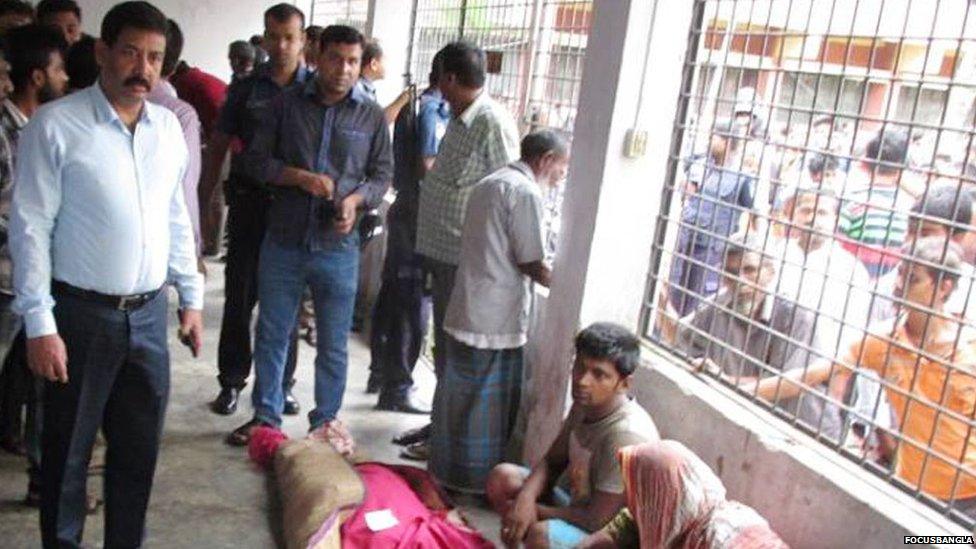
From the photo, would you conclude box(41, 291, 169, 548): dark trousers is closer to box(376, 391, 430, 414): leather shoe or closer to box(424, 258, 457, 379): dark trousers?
box(424, 258, 457, 379): dark trousers

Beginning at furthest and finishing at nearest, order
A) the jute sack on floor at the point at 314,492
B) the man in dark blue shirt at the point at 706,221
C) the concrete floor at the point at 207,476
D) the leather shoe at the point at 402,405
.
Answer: the leather shoe at the point at 402,405, the man in dark blue shirt at the point at 706,221, the concrete floor at the point at 207,476, the jute sack on floor at the point at 314,492

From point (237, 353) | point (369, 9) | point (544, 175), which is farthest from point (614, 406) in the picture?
point (369, 9)

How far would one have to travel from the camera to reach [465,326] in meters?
3.61

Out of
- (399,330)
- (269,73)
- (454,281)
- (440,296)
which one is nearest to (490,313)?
(454,281)

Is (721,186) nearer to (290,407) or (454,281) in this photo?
(454,281)

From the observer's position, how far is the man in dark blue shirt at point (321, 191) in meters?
3.61

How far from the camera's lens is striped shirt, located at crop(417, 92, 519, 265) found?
391cm

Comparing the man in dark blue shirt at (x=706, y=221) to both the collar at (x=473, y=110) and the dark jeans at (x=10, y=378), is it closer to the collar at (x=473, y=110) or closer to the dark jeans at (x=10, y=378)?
the collar at (x=473, y=110)

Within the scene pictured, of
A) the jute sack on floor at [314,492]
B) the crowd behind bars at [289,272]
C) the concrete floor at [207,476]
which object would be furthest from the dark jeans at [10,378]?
the jute sack on floor at [314,492]

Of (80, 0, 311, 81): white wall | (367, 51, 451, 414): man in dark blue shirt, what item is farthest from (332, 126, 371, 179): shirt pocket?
(80, 0, 311, 81): white wall

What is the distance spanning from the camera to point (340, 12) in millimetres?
8844

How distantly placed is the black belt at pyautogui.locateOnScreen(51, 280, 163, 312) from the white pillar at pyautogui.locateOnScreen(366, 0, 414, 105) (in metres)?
4.50

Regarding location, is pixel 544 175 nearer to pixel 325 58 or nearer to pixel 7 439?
pixel 325 58

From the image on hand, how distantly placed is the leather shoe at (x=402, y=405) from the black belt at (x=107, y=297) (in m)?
2.21
